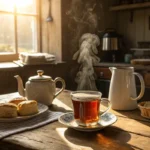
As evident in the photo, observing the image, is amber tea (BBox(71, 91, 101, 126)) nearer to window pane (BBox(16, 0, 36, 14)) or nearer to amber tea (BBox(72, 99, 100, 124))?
amber tea (BBox(72, 99, 100, 124))

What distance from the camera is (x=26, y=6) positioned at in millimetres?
3266

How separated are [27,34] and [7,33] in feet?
0.96

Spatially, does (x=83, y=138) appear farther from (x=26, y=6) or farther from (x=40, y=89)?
(x=26, y=6)

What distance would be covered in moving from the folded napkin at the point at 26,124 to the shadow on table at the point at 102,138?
14 cm

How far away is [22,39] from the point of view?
10.7 ft

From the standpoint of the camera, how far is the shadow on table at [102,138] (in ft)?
2.62

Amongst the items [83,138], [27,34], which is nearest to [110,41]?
[27,34]

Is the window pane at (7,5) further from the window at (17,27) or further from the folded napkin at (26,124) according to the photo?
the folded napkin at (26,124)

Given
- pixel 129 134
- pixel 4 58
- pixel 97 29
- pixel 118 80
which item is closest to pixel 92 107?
pixel 129 134

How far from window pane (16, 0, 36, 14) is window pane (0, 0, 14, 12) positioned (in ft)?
0.25

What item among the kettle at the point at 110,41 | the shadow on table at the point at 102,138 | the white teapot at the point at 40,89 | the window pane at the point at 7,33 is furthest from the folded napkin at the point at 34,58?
the shadow on table at the point at 102,138

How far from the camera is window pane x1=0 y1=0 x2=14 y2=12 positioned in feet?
9.94

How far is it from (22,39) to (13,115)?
232 centimetres

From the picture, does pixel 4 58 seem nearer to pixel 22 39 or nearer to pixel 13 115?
pixel 22 39
